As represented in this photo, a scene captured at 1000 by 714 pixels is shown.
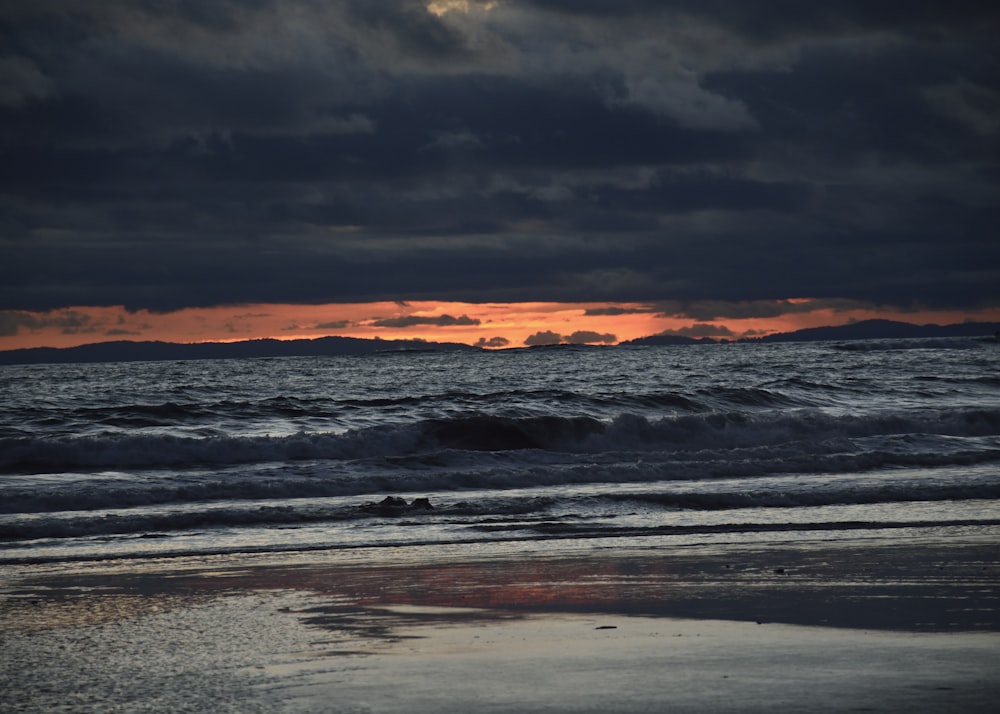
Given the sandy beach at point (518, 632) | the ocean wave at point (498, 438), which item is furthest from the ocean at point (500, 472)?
the sandy beach at point (518, 632)

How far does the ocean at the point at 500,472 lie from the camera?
11.1 metres

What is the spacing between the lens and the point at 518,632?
6.05 m

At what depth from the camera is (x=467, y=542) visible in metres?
10.4

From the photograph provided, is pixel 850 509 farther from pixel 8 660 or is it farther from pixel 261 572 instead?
pixel 8 660

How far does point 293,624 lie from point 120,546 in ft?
16.5

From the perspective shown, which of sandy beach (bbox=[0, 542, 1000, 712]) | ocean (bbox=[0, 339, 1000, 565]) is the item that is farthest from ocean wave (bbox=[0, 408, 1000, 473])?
sandy beach (bbox=[0, 542, 1000, 712])

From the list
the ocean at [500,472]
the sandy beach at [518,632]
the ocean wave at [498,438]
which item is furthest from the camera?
the ocean wave at [498,438]

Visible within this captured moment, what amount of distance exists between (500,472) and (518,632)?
10.9m

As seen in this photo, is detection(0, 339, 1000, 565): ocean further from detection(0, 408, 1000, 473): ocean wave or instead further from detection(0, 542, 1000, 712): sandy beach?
detection(0, 542, 1000, 712): sandy beach

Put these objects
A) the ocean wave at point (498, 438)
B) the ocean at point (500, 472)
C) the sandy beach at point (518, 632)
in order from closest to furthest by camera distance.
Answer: the sandy beach at point (518, 632) < the ocean at point (500, 472) < the ocean wave at point (498, 438)

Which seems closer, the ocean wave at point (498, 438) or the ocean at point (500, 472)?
the ocean at point (500, 472)

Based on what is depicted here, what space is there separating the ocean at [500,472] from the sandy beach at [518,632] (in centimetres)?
144

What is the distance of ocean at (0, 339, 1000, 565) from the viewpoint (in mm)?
11133

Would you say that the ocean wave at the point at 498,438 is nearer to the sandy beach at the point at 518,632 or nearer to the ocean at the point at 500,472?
the ocean at the point at 500,472
